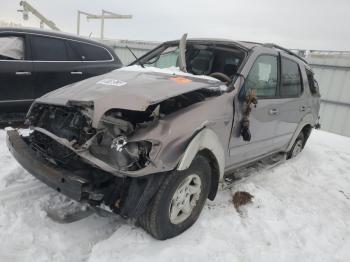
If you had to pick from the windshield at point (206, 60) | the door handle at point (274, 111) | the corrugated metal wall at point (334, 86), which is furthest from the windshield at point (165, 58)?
the corrugated metal wall at point (334, 86)

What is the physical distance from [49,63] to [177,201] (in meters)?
4.06

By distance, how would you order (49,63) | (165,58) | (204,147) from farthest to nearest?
(49,63) → (165,58) → (204,147)

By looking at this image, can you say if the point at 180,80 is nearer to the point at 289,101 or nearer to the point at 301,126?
the point at 289,101

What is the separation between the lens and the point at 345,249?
11.6ft

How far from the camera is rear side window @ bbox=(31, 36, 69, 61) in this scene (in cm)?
593

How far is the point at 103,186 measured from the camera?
2914mm

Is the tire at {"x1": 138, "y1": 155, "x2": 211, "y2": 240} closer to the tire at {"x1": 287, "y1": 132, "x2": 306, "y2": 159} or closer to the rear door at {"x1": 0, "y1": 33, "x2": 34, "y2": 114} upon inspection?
the tire at {"x1": 287, "y1": 132, "x2": 306, "y2": 159}

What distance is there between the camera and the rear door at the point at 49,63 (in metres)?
5.91

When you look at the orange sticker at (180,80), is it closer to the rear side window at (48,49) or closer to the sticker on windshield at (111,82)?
the sticker on windshield at (111,82)

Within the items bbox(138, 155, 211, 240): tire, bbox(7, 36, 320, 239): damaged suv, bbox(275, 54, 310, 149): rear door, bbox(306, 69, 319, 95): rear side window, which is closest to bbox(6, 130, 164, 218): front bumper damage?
bbox(7, 36, 320, 239): damaged suv

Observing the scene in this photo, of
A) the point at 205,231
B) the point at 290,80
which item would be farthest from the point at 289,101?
the point at 205,231

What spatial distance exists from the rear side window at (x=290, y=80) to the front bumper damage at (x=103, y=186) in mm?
2619

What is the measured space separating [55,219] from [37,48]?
3.68 metres

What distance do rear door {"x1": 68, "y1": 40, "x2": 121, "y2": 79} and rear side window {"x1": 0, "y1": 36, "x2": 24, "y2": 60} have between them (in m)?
0.90
